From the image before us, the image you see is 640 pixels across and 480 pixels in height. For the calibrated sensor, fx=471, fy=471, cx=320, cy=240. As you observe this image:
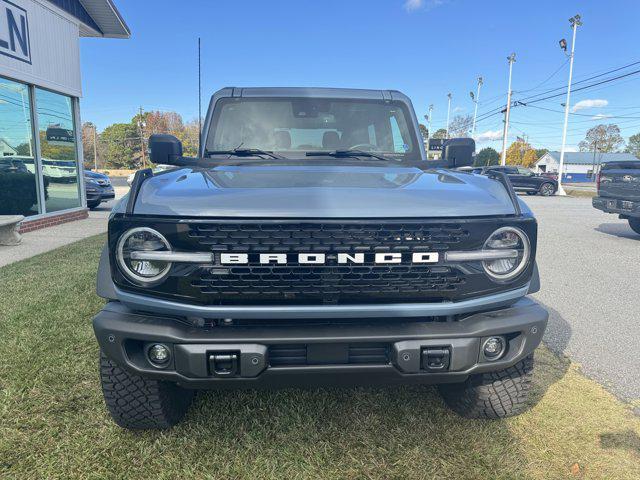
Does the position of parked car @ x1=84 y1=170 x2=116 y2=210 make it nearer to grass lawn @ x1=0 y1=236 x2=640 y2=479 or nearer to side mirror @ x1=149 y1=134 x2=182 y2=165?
side mirror @ x1=149 y1=134 x2=182 y2=165

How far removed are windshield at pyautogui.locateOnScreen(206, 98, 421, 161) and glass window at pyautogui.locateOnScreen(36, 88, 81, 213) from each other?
8.61 metres

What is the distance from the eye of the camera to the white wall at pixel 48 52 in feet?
30.3

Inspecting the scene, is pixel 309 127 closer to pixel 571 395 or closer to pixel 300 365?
pixel 300 365

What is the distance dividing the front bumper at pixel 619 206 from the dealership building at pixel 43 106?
11791 millimetres

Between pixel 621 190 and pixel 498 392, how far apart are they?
8.53m

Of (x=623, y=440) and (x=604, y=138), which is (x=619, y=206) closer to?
(x=623, y=440)

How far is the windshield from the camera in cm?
347

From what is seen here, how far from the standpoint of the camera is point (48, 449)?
241cm

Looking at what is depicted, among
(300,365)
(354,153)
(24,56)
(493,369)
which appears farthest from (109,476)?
(24,56)

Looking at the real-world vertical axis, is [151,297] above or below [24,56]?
below

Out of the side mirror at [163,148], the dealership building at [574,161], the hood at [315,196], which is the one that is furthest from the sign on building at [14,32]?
the dealership building at [574,161]

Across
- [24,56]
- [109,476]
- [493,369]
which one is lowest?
[109,476]

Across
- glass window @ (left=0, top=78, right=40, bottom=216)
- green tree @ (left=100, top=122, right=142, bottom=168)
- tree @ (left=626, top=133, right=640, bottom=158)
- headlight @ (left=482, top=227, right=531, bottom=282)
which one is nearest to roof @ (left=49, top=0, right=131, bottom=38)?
glass window @ (left=0, top=78, right=40, bottom=216)

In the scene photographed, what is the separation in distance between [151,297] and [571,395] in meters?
2.71
